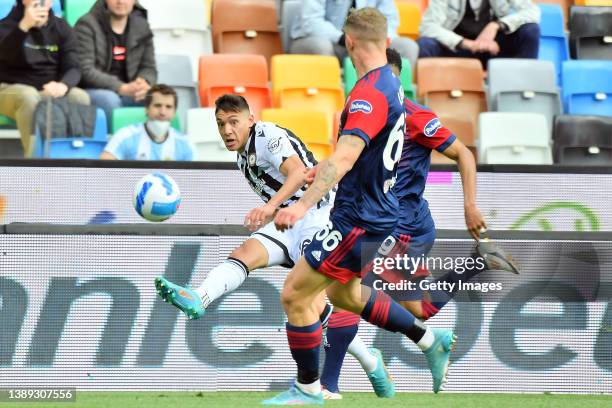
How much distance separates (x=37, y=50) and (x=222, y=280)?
3.76 metres

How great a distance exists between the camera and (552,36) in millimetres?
11766

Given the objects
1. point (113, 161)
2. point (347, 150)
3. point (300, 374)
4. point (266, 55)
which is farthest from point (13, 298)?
point (266, 55)

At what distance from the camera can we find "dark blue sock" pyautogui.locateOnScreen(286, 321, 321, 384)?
20.1 feet

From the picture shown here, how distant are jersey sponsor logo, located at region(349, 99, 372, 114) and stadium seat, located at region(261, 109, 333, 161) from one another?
3.87 m

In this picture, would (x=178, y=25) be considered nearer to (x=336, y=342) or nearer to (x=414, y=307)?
(x=414, y=307)

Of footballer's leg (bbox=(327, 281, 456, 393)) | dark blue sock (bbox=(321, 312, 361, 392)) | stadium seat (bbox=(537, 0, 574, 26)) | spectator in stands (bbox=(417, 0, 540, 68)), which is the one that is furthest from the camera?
stadium seat (bbox=(537, 0, 574, 26))

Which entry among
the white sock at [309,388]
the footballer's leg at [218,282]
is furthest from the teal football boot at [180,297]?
the white sock at [309,388]

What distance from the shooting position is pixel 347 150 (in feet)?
18.5

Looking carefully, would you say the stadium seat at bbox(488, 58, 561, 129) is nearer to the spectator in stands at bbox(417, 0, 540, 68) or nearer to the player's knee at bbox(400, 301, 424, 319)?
the spectator in stands at bbox(417, 0, 540, 68)

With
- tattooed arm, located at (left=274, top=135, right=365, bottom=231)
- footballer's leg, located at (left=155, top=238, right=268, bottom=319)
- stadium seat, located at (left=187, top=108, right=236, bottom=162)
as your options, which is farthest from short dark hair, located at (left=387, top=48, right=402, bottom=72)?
stadium seat, located at (left=187, top=108, right=236, bottom=162)

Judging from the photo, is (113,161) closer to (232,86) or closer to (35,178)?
(35,178)

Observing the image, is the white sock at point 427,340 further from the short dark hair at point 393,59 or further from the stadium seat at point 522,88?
the stadium seat at point 522,88

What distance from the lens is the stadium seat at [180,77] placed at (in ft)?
34.1

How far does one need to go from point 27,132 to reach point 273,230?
2.35 metres
